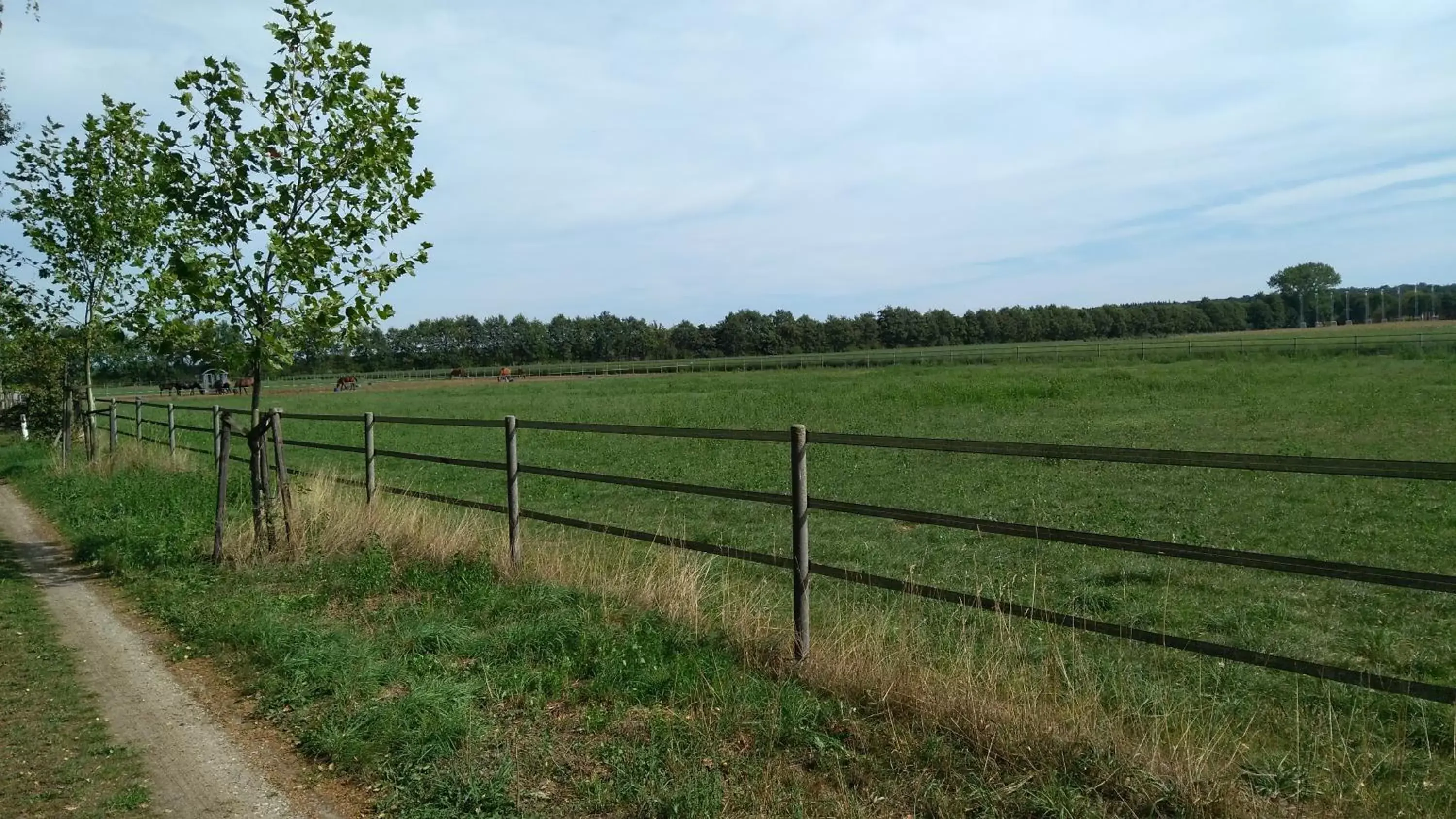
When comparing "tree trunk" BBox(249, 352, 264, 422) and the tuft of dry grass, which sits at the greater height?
"tree trunk" BBox(249, 352, 264, 422)

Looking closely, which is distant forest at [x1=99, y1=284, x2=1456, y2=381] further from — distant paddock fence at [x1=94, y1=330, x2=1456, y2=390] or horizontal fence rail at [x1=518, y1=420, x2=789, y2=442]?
horizontal fence rail at [x1=518, y1=420, x2=789, y2=442]

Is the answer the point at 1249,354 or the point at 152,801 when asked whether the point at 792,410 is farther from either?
the point at 1249,354

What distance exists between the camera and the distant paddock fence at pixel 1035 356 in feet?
195

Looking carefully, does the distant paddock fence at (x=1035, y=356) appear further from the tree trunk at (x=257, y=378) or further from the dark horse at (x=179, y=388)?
the tree trunk at (x=257, y=378)

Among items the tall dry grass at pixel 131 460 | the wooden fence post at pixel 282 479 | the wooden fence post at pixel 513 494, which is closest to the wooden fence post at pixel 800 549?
the wooden fence post at pixel 513 494

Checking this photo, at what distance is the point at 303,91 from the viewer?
9.12 meters

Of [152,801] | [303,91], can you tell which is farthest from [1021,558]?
[303,91]

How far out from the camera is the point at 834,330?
162 meters

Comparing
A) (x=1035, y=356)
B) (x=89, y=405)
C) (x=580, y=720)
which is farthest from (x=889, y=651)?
(x=1035, y=356)

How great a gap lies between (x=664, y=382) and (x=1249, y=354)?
38.8 metres

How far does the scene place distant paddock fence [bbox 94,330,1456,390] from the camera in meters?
59.4

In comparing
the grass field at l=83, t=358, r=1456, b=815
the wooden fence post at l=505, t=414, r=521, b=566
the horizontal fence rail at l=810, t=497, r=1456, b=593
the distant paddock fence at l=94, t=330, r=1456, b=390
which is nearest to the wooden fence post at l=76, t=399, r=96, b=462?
the grass field at l=83, t=358, r=1456, b=815

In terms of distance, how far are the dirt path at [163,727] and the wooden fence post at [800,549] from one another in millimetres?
2531

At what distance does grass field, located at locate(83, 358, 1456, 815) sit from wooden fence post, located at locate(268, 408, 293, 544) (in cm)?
389
